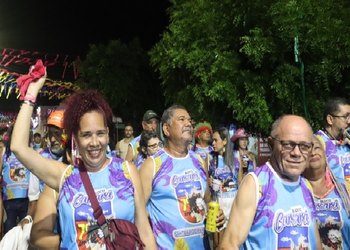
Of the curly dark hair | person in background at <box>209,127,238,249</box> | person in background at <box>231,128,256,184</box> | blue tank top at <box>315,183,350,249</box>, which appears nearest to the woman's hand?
the curly dark hair

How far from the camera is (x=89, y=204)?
297cm

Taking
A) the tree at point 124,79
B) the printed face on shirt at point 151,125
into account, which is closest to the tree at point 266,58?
the printed face on shirt at point 151,125

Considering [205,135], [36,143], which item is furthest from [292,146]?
[36,143]

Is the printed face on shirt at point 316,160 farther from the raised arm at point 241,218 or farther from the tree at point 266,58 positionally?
the tree at point 266,58

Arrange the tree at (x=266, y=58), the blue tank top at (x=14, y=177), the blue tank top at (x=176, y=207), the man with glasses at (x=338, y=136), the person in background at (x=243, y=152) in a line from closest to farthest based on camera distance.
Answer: the blue tank top at (x=176, y=207)
the man with glasses at (x=338, y=136)
the tree at (x=266, y=58)
the blue tank top at (x=14, y=177)
the person in background at (x=243, y=152)

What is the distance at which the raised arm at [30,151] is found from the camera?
296cm

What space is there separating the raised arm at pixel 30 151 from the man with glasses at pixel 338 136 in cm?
264

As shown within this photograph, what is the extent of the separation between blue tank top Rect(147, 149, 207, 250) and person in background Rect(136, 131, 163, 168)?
7.59 ft

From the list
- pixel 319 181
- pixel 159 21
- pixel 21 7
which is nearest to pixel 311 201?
pixel 319 181

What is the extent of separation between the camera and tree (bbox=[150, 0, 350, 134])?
612 cm

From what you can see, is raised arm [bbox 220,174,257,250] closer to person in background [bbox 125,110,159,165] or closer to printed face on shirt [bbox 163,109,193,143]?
printed face on shirt [bbox 163,109,193,143]

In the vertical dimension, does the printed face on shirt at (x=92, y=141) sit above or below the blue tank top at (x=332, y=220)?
above

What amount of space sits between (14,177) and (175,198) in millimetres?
4069

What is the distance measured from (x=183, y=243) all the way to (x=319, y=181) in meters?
1.31
